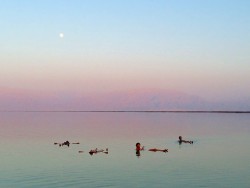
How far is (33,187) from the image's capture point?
42.3m

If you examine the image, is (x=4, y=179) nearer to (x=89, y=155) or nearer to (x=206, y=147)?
(x=89, y=155)

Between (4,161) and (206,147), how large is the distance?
43.8 metres

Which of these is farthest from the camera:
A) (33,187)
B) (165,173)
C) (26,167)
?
(26,167)

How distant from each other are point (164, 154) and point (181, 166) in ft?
44.1

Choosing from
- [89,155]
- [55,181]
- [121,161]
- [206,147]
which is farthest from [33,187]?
[206,147]

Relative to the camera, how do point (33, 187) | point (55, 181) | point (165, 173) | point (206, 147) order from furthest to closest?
point (206, 147) < point (165, 173) < point (55, 181) < point (33, 187)

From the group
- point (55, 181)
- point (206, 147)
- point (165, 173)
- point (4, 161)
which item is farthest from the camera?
point (206, 147)

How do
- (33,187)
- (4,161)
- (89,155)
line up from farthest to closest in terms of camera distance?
(89,155)
(4,161)
(33,187)

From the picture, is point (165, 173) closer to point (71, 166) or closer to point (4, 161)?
point (71, 166)

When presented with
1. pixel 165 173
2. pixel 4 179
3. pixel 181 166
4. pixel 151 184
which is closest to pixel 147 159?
pixel 181 166

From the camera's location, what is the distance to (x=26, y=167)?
5519cm

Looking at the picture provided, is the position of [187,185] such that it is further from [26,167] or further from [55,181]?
[26,167]

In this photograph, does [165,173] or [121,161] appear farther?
[121,161]

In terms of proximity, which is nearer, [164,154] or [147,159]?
[147,159]
